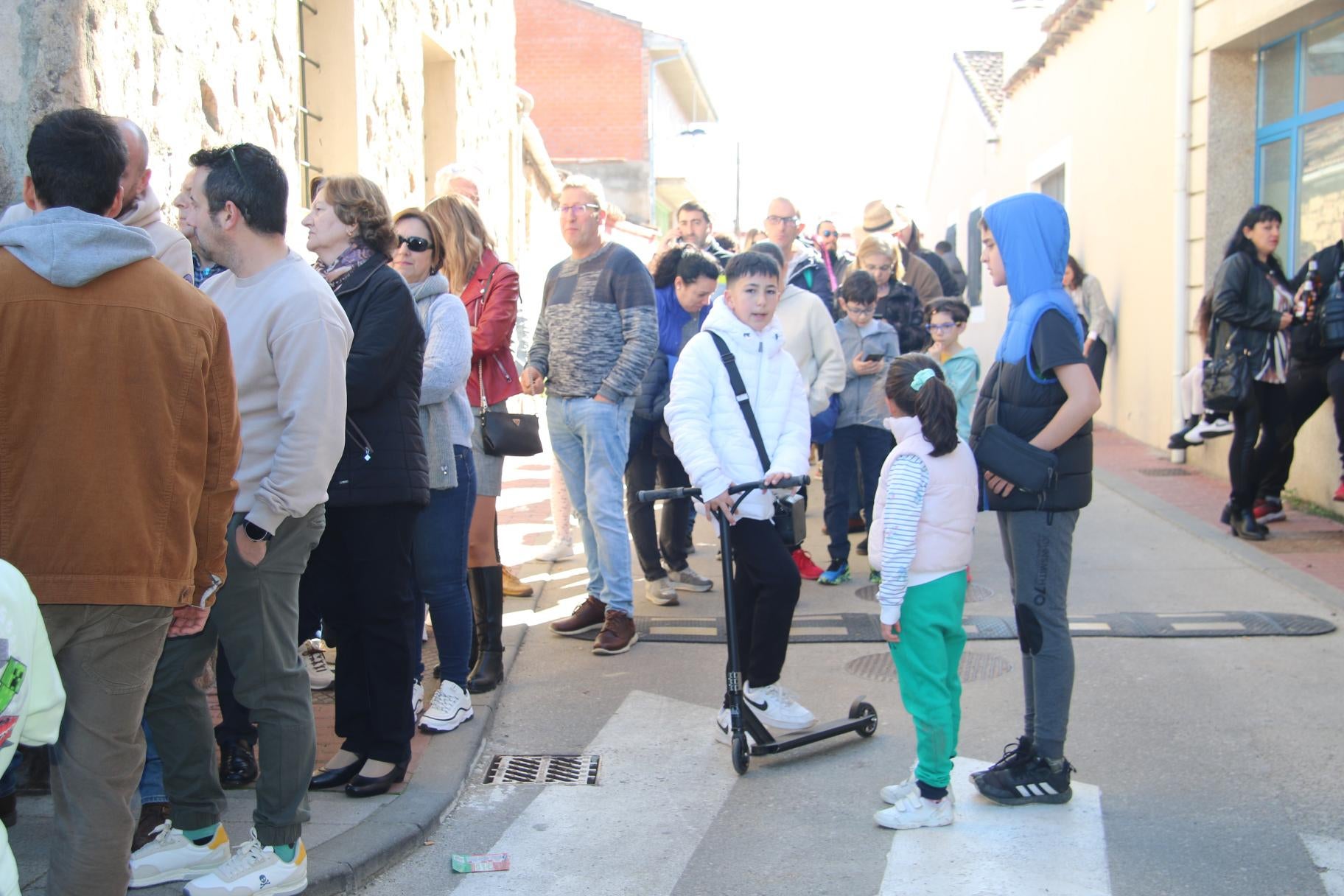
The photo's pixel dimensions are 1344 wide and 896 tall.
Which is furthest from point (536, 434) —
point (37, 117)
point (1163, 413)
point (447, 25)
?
point (1163, 413)

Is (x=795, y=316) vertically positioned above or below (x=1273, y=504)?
above

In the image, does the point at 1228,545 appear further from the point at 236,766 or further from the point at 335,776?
the point at 236,766

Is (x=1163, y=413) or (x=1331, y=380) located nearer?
(x=1331, y=380)

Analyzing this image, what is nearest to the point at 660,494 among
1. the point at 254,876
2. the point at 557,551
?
the point at 254,876

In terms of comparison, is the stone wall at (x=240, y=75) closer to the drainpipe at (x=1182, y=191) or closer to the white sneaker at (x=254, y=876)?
the white sneaker at (x=254, y=876)

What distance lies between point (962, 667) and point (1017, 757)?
1.55 metres

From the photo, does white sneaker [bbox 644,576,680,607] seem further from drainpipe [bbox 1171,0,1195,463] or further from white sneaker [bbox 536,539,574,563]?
drainpipe [bbox 1171,0,1195,463]

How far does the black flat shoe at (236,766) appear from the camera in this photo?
4.32 m

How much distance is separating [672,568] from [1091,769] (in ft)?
11.1

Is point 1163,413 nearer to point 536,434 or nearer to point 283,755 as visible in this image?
point 536,434

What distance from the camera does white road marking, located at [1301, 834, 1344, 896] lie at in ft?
11.6

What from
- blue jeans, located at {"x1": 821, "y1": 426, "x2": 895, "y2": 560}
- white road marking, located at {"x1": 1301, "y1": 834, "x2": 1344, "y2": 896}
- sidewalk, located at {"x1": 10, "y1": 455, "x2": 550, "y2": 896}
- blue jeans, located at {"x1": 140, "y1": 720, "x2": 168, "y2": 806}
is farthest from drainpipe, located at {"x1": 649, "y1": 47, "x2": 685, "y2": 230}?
white road marking, located at {"x1": 1301, "y1": 834, "x2": 1344, "y2": 896}

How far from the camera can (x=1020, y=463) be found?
4.06 metres

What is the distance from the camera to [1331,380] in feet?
25.5
